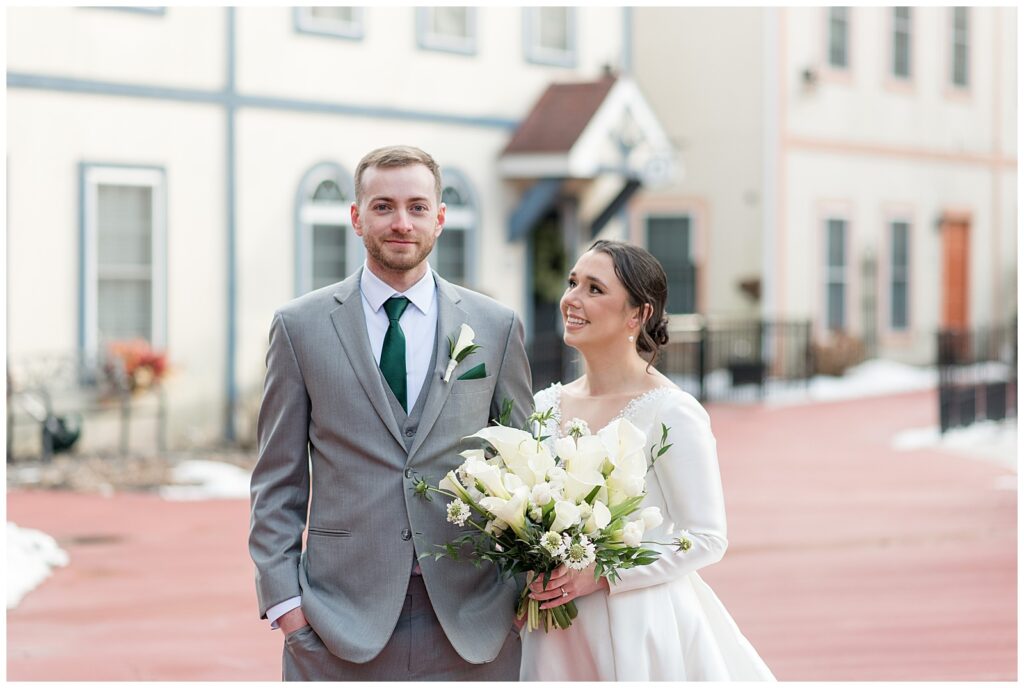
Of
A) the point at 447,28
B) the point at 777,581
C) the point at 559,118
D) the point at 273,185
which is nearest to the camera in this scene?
the point at 777,581

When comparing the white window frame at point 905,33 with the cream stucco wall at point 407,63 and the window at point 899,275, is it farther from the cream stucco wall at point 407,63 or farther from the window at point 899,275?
the cream stucco wall at point 407,63

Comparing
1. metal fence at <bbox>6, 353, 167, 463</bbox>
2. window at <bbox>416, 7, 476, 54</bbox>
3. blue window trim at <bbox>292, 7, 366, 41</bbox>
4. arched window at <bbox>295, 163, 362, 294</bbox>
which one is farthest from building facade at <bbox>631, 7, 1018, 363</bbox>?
metal fence at <bbox>6, 353, 167, 463</bbox>

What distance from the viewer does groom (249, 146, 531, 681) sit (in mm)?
3408

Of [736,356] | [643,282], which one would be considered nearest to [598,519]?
[643,282]

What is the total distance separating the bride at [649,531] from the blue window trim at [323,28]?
1126 centimetres

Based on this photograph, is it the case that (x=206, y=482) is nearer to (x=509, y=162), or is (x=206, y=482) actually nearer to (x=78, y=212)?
(x=78, y=212)

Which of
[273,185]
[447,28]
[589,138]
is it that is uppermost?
[447,28]

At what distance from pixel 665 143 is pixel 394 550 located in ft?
46.5

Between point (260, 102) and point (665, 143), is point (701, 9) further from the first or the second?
point (260, 102)

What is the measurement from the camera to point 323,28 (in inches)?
571

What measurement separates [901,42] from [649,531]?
20.4 meters

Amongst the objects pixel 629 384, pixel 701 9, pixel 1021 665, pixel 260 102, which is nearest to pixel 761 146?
pixel 701 9

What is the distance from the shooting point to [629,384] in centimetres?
363

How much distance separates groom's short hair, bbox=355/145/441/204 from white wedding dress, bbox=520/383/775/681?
667mm
